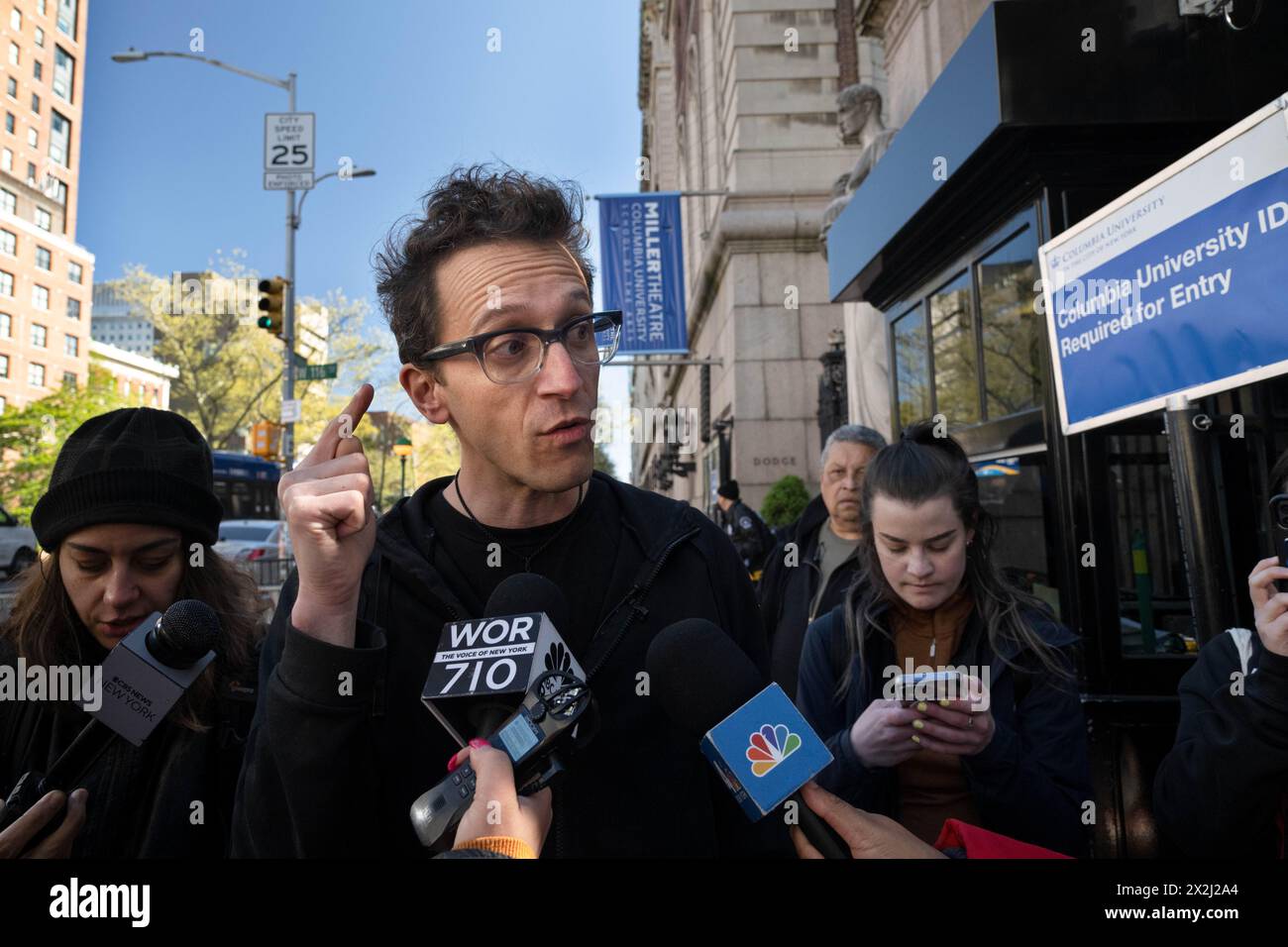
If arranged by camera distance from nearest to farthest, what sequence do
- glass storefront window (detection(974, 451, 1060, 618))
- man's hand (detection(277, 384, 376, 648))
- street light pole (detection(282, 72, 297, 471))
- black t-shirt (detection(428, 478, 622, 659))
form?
man's hand (detection(277, 384, 376, 648))
black t-shirt (detection(428, 478, 622, 659))
glass storefront window (detection(974, 451, 1060, 618))
street light pole (detection(282, 72, 297, 471))

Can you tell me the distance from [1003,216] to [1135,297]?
8.07 feet

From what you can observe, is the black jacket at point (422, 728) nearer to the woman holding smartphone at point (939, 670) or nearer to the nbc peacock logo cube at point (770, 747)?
the nbc peacock logo cube at point (770, 747)

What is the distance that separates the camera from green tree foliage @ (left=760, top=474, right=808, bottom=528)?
11312 millimetres

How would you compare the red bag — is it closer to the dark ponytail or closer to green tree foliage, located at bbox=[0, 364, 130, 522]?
the dark ponytail

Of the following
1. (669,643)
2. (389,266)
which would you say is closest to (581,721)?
(669,643)

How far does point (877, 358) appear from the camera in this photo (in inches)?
325

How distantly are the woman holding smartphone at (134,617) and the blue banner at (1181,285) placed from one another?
8.75 feet

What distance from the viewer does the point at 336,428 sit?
1446 millimetres

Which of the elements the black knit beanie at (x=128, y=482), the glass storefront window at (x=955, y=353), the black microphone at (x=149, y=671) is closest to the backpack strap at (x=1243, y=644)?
the black microphone at (x=149, y=671)

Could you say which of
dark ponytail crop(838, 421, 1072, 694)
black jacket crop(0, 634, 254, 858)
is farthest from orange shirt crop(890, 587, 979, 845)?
black jacket crop(0, 634, 254, 858)

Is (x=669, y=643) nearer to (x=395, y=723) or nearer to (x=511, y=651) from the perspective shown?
(x=511, y=651)

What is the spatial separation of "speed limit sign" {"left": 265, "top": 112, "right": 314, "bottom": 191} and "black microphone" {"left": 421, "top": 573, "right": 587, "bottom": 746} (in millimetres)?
14027

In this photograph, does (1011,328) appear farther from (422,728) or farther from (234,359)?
(234,359)

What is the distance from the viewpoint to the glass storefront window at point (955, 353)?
17.7ft
